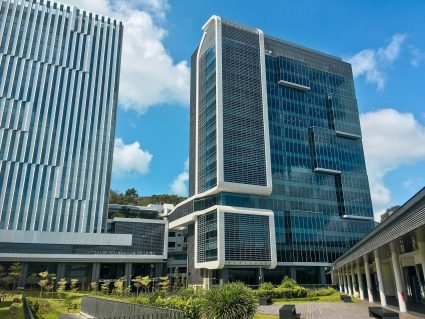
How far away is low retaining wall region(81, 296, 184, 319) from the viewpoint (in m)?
17.9

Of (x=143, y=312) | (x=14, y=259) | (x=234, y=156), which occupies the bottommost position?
(x=143, y=312)

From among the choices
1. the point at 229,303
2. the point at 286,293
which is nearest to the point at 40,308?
the point at 229,303

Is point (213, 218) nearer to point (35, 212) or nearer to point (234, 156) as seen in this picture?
point (234, 156)

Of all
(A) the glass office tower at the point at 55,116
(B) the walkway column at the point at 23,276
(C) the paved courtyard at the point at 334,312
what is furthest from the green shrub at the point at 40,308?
(A) the glass office tower at the point at 55,116

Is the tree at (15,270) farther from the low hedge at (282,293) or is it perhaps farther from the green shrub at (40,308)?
the low hedge at (282,293)

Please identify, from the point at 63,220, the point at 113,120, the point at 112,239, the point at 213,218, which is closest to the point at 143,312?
the point at 213,218

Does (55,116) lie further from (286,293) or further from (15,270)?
(286,293)

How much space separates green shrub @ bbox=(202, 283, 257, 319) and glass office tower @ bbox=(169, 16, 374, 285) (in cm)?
4115

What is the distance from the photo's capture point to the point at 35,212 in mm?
80562

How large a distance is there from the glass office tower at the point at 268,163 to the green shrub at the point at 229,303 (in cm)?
4115

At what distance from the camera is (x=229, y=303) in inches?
768

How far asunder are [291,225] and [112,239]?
3953 centimetres

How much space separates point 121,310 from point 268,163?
1958 inches

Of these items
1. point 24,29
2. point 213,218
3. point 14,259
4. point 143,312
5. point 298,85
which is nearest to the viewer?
point 143,312
